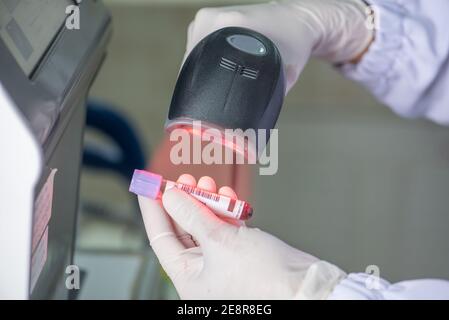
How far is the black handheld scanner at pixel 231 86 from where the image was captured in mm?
673

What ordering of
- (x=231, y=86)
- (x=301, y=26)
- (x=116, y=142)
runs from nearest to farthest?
(x=231, y=86) < (x=301, y=26) < (x=116, y=142)

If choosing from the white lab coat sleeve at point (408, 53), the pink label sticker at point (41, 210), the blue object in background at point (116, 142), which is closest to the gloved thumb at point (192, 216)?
the pink label sticker at point (41, 210)

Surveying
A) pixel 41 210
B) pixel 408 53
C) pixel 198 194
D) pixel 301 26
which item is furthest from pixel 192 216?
pixel 408 53

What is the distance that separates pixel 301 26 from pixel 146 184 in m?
0.33

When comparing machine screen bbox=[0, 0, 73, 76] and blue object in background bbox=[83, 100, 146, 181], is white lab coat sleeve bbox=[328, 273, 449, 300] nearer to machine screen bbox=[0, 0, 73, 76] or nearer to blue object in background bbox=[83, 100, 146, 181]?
machine screen bbox=[0, 0, 73, 76]

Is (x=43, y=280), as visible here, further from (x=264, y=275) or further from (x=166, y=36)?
(x=166, y=36)

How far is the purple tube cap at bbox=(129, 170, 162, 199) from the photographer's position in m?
0.69

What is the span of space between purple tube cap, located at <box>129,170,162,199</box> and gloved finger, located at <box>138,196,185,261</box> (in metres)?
0.02

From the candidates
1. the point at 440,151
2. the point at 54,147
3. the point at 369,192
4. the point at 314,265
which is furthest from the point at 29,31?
the point at 440,151

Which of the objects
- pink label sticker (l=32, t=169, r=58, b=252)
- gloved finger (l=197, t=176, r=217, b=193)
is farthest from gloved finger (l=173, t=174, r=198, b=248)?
pink label sticker (l=32, t=169, r=58, b=252)

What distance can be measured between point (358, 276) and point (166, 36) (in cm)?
215

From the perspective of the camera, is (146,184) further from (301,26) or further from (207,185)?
(301,26)

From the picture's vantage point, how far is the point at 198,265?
0.68 metres

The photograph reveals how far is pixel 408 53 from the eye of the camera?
3.26ft
